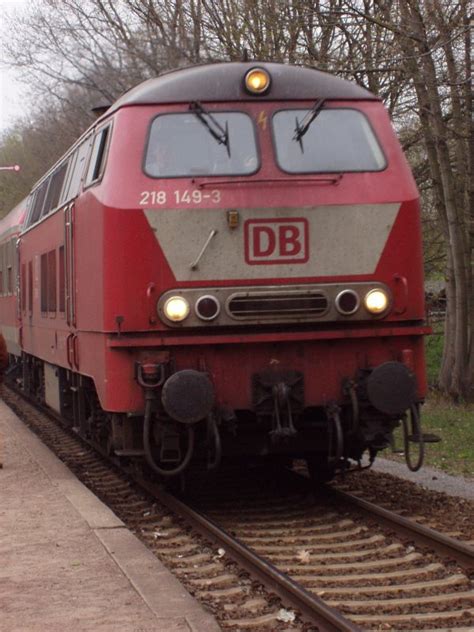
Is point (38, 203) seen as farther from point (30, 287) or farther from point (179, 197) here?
point (179, 197)

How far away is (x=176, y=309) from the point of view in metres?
9.02

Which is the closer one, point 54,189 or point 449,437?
point 54,189

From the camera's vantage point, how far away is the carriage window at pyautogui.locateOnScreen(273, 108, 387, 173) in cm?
954

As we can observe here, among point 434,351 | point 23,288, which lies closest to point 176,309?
point 23,288

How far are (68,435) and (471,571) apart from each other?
1017 centimetres

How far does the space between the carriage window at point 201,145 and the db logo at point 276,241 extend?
505 mm

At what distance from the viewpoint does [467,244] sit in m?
23.9

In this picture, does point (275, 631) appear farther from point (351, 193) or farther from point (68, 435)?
point (68, 435)

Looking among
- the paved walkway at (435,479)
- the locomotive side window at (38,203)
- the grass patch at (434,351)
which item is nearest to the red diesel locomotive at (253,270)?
the paved walkway at (435,479)

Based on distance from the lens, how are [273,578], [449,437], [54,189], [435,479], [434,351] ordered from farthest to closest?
[434,351], [449,437], [54,189], [435,479], [273,578]

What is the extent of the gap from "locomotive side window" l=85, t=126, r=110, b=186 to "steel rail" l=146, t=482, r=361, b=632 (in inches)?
107

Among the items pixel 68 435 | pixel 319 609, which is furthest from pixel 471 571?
pixel 68 435

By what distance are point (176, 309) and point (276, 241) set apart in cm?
90

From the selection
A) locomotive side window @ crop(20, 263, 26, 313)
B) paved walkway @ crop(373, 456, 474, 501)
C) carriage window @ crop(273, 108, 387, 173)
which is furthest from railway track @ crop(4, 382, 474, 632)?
locomotive side window @ crop(20, 263, 26, 313)
